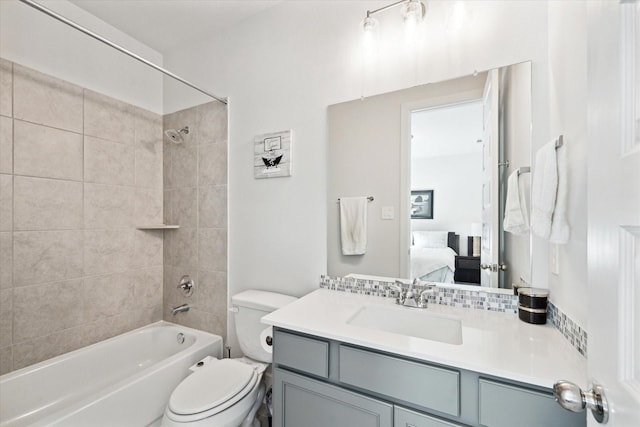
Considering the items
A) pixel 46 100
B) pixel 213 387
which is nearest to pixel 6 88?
pixel 46 100

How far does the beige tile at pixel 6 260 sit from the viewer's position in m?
1.47

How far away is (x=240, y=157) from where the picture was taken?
192 cm

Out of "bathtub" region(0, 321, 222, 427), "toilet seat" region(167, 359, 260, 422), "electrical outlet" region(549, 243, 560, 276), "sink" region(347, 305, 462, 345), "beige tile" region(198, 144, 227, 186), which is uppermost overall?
"beige tile" region(198, 144, 227, 186)

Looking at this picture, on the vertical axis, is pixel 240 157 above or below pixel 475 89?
below

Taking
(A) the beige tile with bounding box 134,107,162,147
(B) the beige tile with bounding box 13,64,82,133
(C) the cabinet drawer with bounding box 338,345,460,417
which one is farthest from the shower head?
(C) the cabinet drawer with bounding box 338,345,460,417

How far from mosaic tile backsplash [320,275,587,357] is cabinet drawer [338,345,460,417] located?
42 cm

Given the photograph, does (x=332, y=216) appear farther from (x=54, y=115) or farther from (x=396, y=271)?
(x=54, y=115)

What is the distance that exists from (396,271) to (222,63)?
1842mm

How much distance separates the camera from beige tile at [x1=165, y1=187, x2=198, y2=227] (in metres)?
2.10

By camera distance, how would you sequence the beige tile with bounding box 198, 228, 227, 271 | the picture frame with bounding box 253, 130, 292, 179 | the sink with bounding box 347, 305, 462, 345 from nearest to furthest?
the sink with bounding box 347, 305, 462, 345 → the picture frame with bounding box 253, 130, 292, 179 → the beige tile with bounding box 198, 228, 227, 271

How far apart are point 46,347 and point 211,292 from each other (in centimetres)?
92

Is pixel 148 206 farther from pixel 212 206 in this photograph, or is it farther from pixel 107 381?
pixel 107 381

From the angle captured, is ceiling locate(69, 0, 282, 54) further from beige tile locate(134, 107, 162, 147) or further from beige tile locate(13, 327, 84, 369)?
beige tile locate(13, 327, 84, 369)

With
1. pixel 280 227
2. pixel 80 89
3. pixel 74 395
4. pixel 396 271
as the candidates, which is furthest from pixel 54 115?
pixel 396 271
